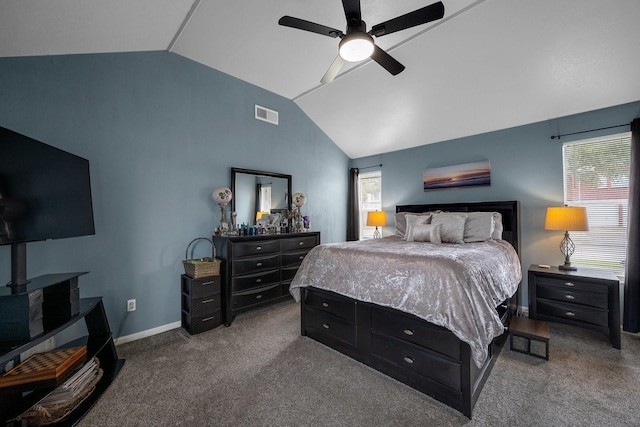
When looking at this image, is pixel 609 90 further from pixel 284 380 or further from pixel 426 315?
pixel 284 380

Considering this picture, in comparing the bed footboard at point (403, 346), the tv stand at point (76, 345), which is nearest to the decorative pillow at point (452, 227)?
the bed footboard at point (403, 346)

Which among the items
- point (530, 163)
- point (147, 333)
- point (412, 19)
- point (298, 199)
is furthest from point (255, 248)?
point (530, 163)

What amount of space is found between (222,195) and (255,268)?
3.28 feet

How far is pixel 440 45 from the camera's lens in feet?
9.02

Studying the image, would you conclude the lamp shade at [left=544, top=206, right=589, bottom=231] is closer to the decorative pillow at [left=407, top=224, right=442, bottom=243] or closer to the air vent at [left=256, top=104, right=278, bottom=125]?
the decorative pillow at [left=407, top=224, right=442, bottom=243]

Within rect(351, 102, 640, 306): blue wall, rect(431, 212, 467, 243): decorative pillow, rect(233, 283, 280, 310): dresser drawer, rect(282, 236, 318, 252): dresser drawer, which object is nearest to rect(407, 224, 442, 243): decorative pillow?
rect(431, 212, 467, 243): decorative pillow

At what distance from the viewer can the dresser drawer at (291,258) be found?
3545 mm

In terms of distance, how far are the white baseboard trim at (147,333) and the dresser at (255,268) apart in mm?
557

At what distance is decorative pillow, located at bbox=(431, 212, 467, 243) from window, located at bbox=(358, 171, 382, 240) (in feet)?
5.90

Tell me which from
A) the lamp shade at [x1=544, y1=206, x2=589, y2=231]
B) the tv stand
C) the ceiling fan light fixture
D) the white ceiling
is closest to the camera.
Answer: the tv stand

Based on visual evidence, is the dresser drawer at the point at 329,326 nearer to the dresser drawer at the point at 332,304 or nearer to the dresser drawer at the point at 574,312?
the dresser drawer at the point at 332,304

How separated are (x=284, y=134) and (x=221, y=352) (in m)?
3.10

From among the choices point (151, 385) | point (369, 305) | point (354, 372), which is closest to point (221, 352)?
point (151, 385)

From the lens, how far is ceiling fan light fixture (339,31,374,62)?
1.87 meters
